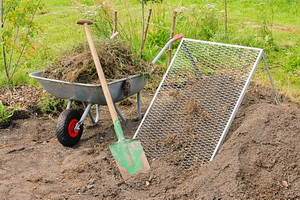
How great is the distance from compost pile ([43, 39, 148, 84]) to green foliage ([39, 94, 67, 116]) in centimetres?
79

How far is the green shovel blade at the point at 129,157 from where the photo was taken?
11.6 feet

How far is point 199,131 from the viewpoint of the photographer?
3.88 meters

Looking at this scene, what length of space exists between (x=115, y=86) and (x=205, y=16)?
149 inches

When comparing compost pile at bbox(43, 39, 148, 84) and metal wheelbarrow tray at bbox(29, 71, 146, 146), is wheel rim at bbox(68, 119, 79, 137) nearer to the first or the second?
metal wheelbarrow tray at bbox(29, 71, 146, 146)

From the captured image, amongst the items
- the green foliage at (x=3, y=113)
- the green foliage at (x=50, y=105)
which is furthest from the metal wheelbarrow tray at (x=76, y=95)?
the green foliage at (x=50, y=105)

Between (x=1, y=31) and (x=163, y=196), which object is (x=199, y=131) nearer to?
(x=163, y=196)

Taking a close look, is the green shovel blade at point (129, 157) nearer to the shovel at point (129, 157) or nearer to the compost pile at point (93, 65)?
the shovel at point (129, 157)

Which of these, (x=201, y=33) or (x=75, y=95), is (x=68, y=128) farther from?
(x=201, y=33)

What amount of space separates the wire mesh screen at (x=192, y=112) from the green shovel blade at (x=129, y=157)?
183mm

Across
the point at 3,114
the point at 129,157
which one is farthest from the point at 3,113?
the point at 129,157

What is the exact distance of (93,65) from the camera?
13.5ft

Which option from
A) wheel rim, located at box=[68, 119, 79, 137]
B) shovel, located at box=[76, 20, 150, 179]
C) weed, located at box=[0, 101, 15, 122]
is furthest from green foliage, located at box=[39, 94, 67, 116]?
shovel, located at box=[76, 20, 150, 179]


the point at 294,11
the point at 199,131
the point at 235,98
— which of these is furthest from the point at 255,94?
the point at 294,11

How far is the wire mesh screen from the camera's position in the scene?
3.70 metres
